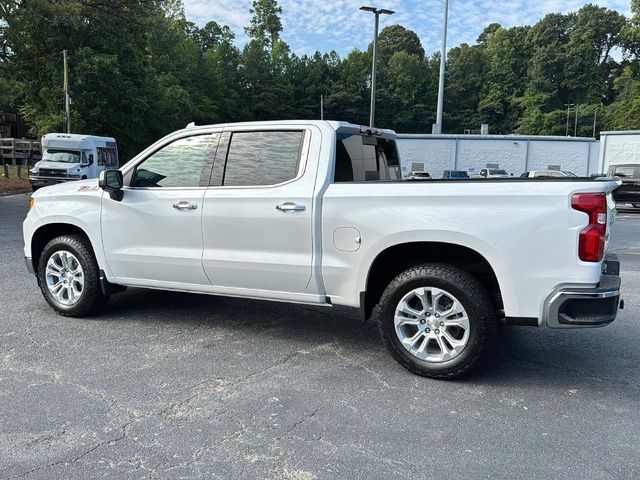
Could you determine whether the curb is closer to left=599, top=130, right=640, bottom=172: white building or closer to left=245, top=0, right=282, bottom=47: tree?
left=599, top=130, right=640, bottom=172: white building

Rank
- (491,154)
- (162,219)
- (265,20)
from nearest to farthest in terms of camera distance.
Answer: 1. (162,219)
2. (491,154)
3. (265,20)

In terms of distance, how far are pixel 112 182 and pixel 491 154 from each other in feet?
135

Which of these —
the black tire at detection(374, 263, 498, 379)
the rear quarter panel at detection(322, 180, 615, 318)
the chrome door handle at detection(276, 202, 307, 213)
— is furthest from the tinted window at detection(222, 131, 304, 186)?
→ the black tire at detection(374, 263, 498, 379)

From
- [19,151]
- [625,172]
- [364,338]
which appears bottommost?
[364,338]

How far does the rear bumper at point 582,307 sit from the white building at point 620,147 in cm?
2800

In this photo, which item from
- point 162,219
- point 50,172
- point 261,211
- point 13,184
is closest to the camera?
point 261,211

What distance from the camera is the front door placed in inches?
189

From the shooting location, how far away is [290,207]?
434cm

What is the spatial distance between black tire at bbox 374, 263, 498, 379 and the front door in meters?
1.71

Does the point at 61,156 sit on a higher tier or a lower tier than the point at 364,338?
higher

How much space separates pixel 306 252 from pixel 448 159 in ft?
133

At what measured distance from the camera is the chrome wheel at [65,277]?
541 cm

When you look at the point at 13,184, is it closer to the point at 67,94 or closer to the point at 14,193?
the point at 14,193

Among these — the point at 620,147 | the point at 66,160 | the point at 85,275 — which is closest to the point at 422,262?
the point at 85,275
